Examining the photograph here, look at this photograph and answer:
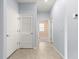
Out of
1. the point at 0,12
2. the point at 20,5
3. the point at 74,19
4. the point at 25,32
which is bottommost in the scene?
the point at 25,32

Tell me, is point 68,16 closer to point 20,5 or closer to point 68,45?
point 68,45

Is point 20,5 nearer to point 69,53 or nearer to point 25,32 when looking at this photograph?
point 25,32

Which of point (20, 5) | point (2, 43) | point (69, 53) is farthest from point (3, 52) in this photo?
point (20, 5)

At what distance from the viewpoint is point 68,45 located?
2594 mm

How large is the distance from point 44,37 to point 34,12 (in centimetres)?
674

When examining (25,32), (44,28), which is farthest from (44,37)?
A: (25,32)

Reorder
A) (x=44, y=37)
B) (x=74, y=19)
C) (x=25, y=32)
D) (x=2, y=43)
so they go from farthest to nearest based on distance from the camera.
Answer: (x=44, y=37)
(x=25, y=32)
(x=2, y=43)
(x=74, y=19)

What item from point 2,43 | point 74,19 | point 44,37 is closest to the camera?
point 74,19

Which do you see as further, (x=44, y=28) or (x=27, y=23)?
(x=44, y=28)

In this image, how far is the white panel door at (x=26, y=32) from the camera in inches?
259

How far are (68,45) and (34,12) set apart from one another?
173 inches

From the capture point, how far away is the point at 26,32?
21.7ft

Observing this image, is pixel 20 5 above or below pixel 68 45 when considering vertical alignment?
above

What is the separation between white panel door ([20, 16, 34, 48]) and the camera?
658cm
